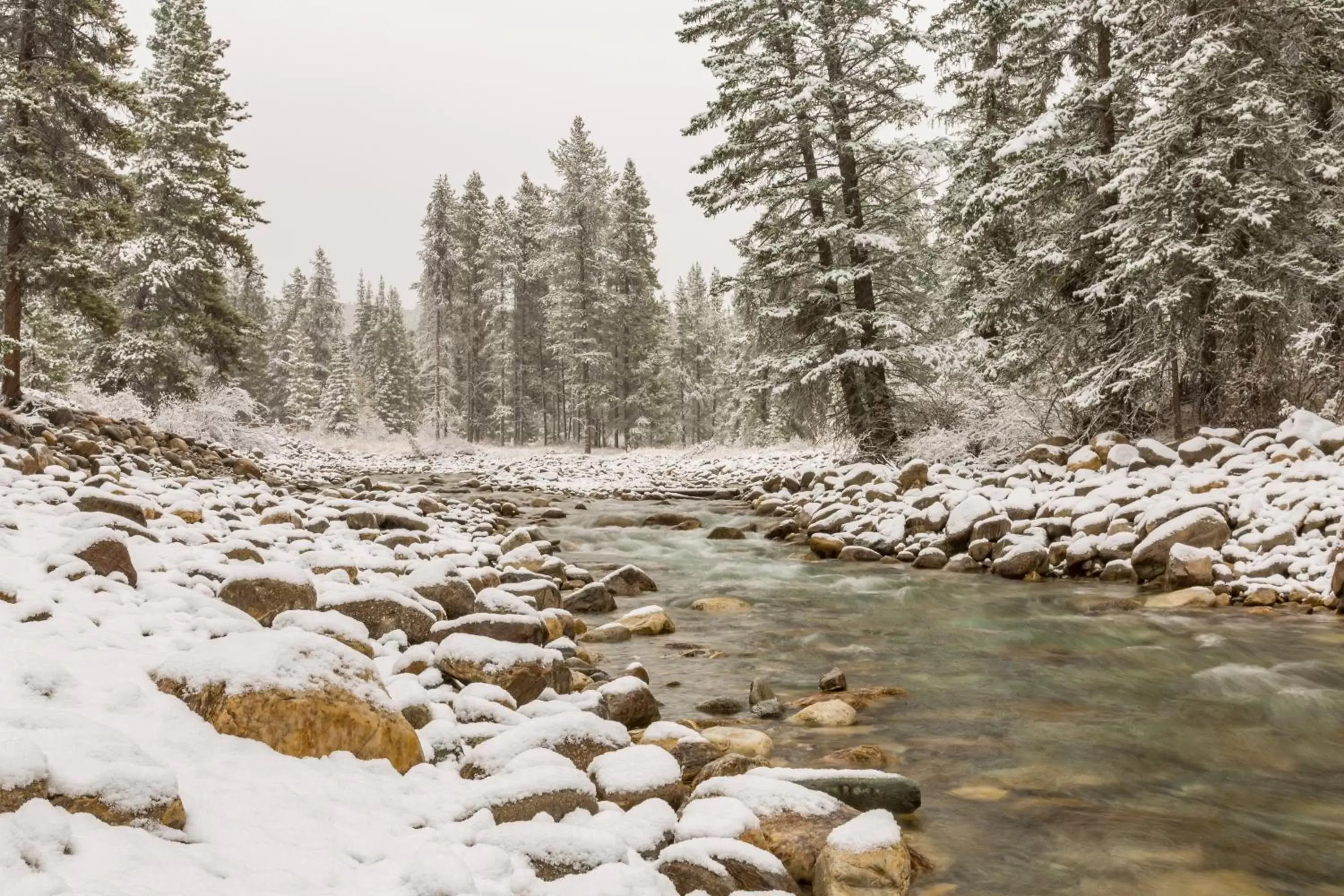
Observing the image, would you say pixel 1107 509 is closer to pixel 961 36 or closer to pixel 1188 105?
pixel 1188 105

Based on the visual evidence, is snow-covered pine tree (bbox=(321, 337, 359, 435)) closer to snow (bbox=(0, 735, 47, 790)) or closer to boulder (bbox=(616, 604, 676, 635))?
boulder (bbox=(616, 604, 676, 635))

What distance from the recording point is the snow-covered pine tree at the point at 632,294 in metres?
39.5

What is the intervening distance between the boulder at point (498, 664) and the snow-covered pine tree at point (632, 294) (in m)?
34.9

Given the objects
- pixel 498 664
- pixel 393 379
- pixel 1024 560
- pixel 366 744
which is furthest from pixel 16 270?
pixel 393 379

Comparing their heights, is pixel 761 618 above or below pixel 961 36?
below

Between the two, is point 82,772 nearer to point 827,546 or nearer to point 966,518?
point 966,518

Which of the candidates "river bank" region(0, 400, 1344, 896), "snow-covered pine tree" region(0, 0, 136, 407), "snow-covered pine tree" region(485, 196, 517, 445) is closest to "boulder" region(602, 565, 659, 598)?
"river bank" region(0, 400, 1344, 896)

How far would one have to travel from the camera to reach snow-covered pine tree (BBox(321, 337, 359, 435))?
47.7 metres

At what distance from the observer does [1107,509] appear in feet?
32.9

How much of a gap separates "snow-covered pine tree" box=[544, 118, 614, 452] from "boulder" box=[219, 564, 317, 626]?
106 ft

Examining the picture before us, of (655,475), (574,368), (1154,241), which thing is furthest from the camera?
(574,368)

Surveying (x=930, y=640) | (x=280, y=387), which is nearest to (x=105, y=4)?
(x=930, y=640)

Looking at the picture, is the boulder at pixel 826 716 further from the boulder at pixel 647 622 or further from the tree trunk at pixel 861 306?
the tree trunk at pixel 861 306

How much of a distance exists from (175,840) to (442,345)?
4817 centimetres
